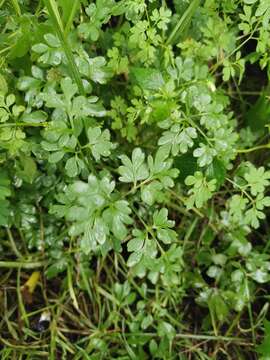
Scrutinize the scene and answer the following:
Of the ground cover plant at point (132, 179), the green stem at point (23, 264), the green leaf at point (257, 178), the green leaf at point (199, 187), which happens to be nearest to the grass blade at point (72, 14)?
the ground cover plant at point (132, 179)

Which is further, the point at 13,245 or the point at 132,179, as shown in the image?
the point at 13,245

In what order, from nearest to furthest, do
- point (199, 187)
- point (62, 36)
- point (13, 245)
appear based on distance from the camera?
point (62, 36), point (199, 187), point (13, 245)

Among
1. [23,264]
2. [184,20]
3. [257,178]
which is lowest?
[23,264]

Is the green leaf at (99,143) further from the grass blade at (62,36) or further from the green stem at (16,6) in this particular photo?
the green stem at (16,6)

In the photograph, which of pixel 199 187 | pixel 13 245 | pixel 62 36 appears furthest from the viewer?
pixel 13 245

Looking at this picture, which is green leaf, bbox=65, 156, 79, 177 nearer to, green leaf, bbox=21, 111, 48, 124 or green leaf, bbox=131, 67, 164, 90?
green leaf, bbox=21, 111, 48, 124

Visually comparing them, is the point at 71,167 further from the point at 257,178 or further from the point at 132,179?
the point at 257,178

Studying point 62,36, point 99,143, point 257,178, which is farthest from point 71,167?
point 257,178
